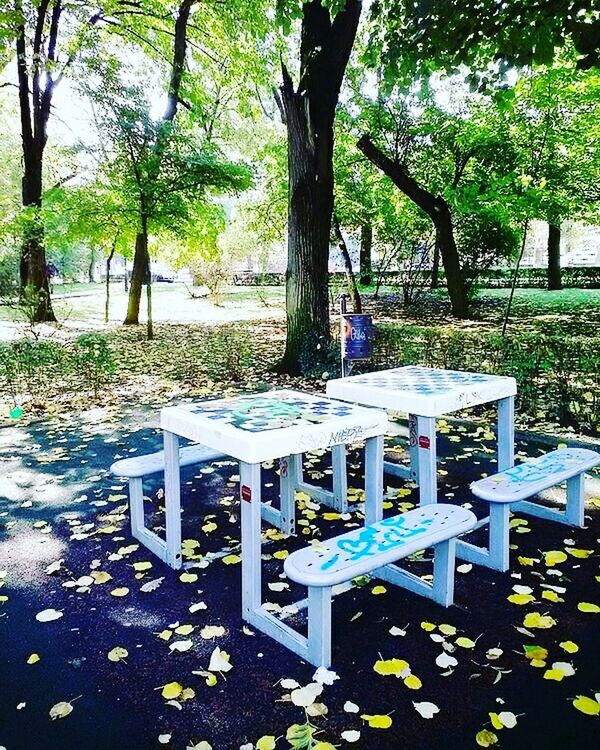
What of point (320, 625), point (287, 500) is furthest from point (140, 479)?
point (320, 625)

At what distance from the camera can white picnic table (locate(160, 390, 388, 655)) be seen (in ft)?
9.01

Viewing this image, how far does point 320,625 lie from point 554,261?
2575cm

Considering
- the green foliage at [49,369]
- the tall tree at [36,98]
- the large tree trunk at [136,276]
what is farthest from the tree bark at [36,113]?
the green foliage at [49,369]

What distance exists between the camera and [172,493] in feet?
11.0

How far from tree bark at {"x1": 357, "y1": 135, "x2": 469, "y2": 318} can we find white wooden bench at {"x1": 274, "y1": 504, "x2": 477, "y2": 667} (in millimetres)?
11529

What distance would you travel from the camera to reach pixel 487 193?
41.3 ft

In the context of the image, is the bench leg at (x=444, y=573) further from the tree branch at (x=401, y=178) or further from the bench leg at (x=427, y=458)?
the tree branch at (x=401, y=178)

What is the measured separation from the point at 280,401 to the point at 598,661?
200cm

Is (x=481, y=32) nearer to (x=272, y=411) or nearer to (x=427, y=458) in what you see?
(x=427, y=458)

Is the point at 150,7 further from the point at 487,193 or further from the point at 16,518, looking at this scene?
the point at 16,518

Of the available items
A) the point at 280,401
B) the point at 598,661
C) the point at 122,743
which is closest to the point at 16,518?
the point at 280,401

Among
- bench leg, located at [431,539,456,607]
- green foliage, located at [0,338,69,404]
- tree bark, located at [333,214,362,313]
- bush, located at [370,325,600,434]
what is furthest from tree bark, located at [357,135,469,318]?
bench leg, located at [431,539,456,607]

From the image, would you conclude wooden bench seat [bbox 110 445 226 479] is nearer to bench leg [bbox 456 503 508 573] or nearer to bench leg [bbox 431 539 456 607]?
bench leg [bbox 431 539 456 607]

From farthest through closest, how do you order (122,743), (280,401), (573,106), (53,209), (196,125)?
(196,125) → (53,209) → (573,106) → (280,401) → (122,743)
